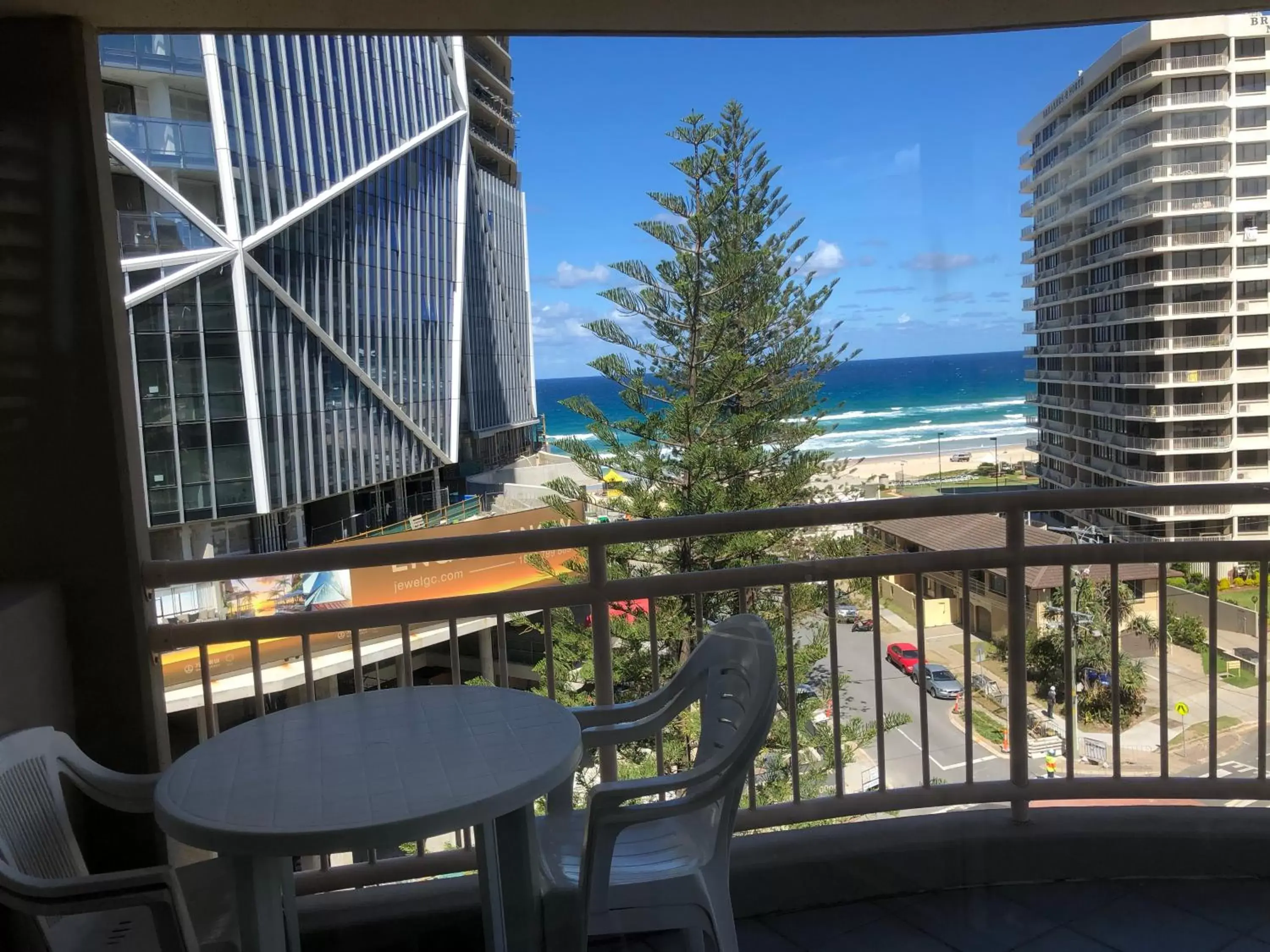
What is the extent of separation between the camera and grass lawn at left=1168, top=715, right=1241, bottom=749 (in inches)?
111

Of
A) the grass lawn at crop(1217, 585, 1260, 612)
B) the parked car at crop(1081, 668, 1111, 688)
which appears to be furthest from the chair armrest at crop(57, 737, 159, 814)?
the parked car at crop(1081, 668, 1111, 688)

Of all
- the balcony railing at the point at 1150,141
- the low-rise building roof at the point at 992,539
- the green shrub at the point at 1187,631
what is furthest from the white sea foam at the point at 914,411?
the green shrub at the point at 1187,631

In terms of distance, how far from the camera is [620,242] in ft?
38.3

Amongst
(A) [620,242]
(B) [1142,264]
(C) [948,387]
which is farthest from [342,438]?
(B) [1142,264]

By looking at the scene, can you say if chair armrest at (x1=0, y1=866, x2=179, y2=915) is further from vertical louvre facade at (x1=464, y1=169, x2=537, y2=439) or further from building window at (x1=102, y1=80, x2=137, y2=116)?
vertical louvre facade at (x1=464, y1=169, x2=537, y2=439)

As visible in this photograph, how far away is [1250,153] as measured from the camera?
9.61 ft

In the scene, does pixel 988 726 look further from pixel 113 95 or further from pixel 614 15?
pixel 113 95

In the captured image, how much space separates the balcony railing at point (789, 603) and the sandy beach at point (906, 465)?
253cm

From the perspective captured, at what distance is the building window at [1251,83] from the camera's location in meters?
2.77

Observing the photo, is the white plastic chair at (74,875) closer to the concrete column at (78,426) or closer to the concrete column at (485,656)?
the concrete column at (78,426)

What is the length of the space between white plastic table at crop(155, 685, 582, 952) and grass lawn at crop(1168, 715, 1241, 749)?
2.21 meters

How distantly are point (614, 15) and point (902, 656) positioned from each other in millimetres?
4651

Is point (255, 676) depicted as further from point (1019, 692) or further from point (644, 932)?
point (1019, 692)

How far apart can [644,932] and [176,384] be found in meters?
10.5
